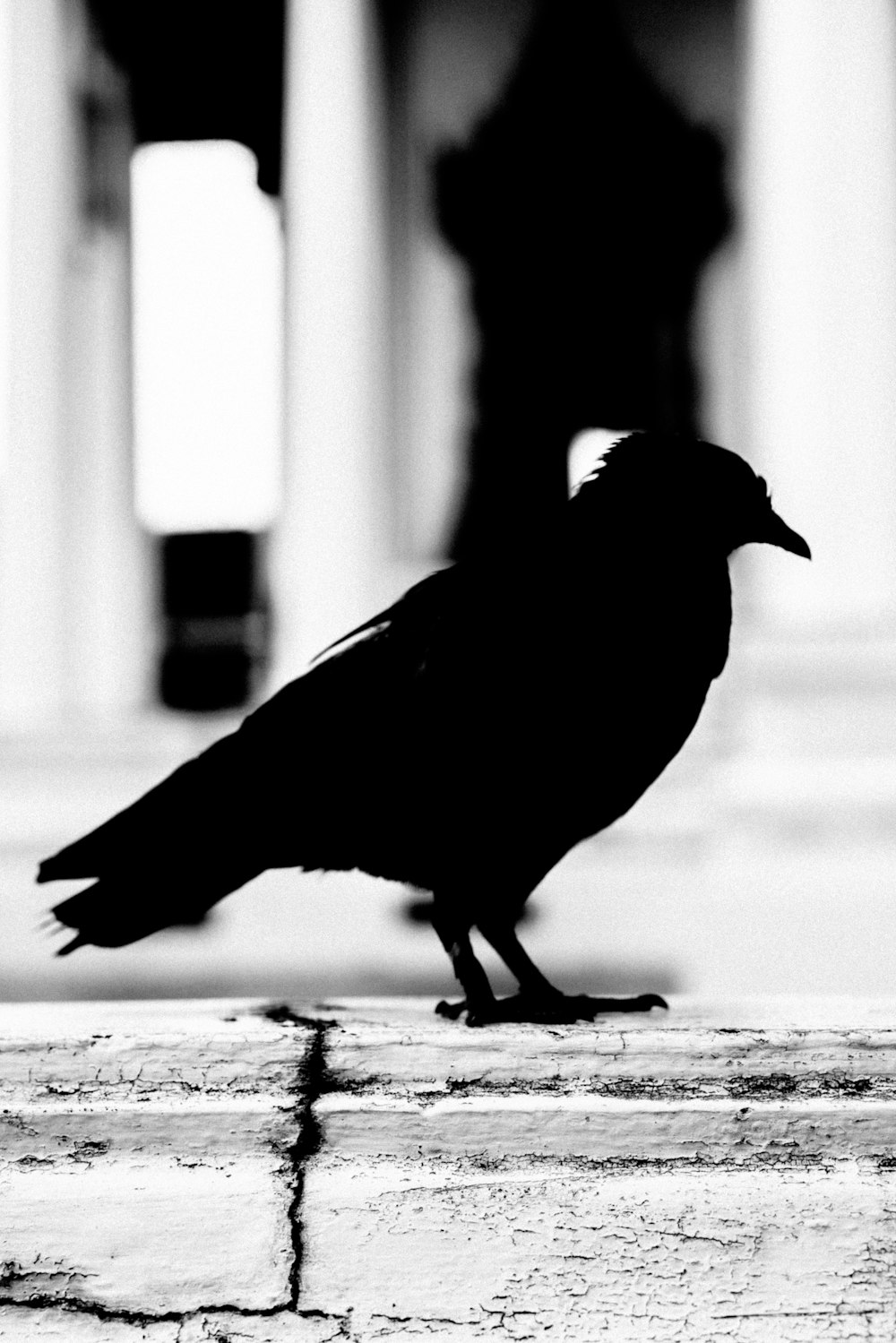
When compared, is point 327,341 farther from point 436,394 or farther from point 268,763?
point 268,763

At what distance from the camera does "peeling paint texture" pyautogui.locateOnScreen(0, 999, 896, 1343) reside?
1463 mm

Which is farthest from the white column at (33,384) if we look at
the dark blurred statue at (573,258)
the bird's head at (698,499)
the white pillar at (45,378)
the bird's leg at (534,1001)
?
the bird's head at (698,499)

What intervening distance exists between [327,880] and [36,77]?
5.07m

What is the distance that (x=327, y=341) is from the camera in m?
8.73

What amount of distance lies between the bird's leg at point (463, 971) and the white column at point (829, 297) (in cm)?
637

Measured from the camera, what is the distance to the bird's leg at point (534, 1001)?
181 cm

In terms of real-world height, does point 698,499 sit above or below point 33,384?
below

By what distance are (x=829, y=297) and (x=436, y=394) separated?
3121mm

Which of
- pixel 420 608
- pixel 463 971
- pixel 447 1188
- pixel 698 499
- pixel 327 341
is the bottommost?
pixel 447 1188

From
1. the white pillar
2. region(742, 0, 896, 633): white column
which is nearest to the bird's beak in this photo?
region(742, 0, 896, 633): white column

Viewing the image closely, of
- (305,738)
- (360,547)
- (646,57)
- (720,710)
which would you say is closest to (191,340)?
(360,547)

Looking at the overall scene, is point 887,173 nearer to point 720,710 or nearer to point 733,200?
point 733,200

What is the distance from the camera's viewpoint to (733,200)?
10.3 metres

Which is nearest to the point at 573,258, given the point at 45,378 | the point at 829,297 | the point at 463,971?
the point at 829,297
